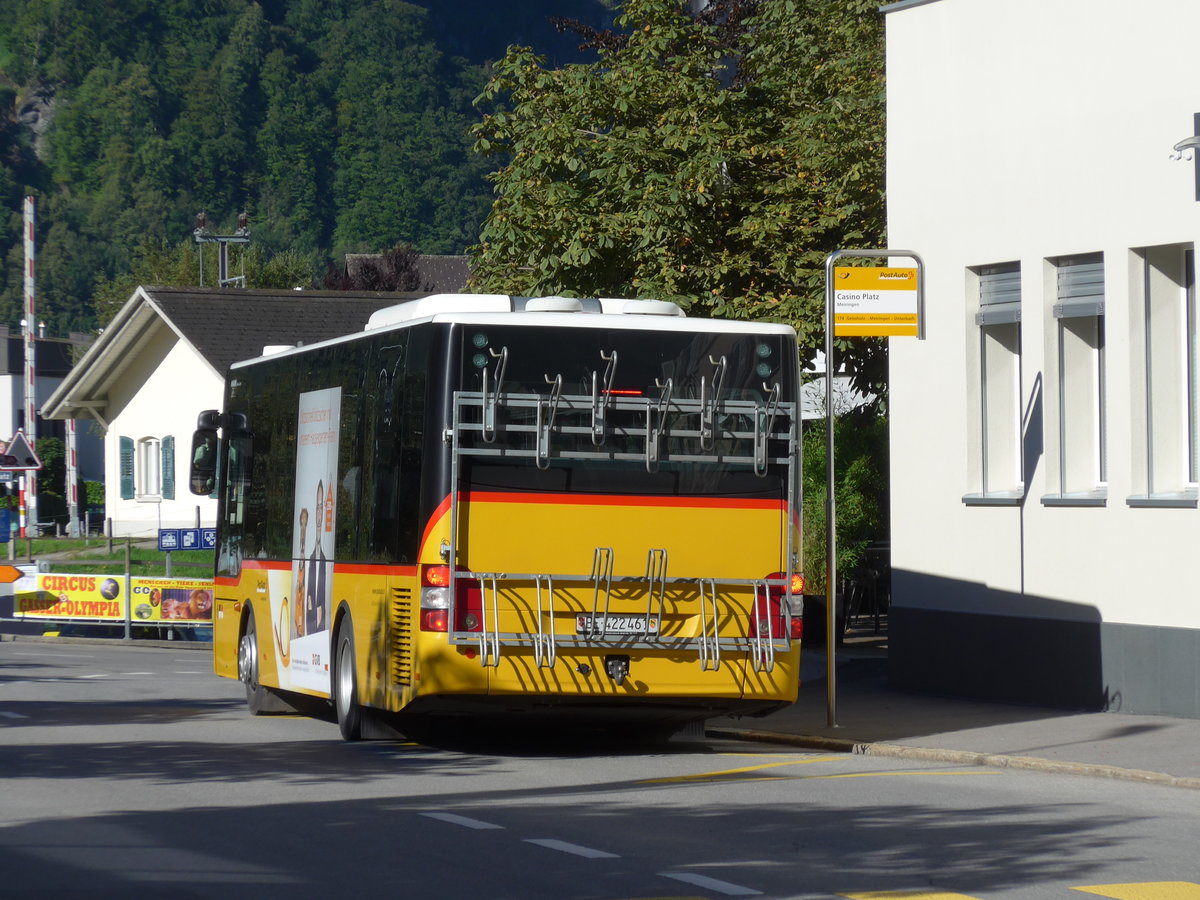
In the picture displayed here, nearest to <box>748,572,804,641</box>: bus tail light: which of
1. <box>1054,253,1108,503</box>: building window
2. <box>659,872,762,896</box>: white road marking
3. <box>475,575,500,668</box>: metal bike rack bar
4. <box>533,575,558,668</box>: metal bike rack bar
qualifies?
<box>533,575,558,668</box>: metal bike rack bar

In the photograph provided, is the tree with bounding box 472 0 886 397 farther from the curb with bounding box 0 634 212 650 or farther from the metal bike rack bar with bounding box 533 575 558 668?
the metal bike rack bar with bounding box 533 575 558 668

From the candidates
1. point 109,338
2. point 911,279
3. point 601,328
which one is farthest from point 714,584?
point 109,338

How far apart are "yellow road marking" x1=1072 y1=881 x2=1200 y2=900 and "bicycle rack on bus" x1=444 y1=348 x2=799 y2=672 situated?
539 centimetres

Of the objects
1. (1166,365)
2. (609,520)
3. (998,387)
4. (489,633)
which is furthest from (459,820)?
(998,387)

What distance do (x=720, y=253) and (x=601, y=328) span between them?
1120 centimetres

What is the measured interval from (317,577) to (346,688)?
3.49 ft

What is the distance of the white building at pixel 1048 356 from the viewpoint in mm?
16672

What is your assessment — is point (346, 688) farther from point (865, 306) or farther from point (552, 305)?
point (865, 306)

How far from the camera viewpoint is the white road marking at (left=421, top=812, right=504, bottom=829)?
10.7m

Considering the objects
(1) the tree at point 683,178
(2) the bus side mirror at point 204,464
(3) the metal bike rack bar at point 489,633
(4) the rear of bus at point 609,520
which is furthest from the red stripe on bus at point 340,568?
(1) the tree at point 683,178

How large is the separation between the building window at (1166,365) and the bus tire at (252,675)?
7478 millimetres

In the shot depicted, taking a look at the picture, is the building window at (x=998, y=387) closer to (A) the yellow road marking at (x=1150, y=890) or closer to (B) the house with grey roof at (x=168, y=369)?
(A) the yellow road marking at (x=1150, y=890)

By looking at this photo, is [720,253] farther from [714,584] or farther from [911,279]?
[714,584]

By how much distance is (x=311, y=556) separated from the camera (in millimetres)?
16312
